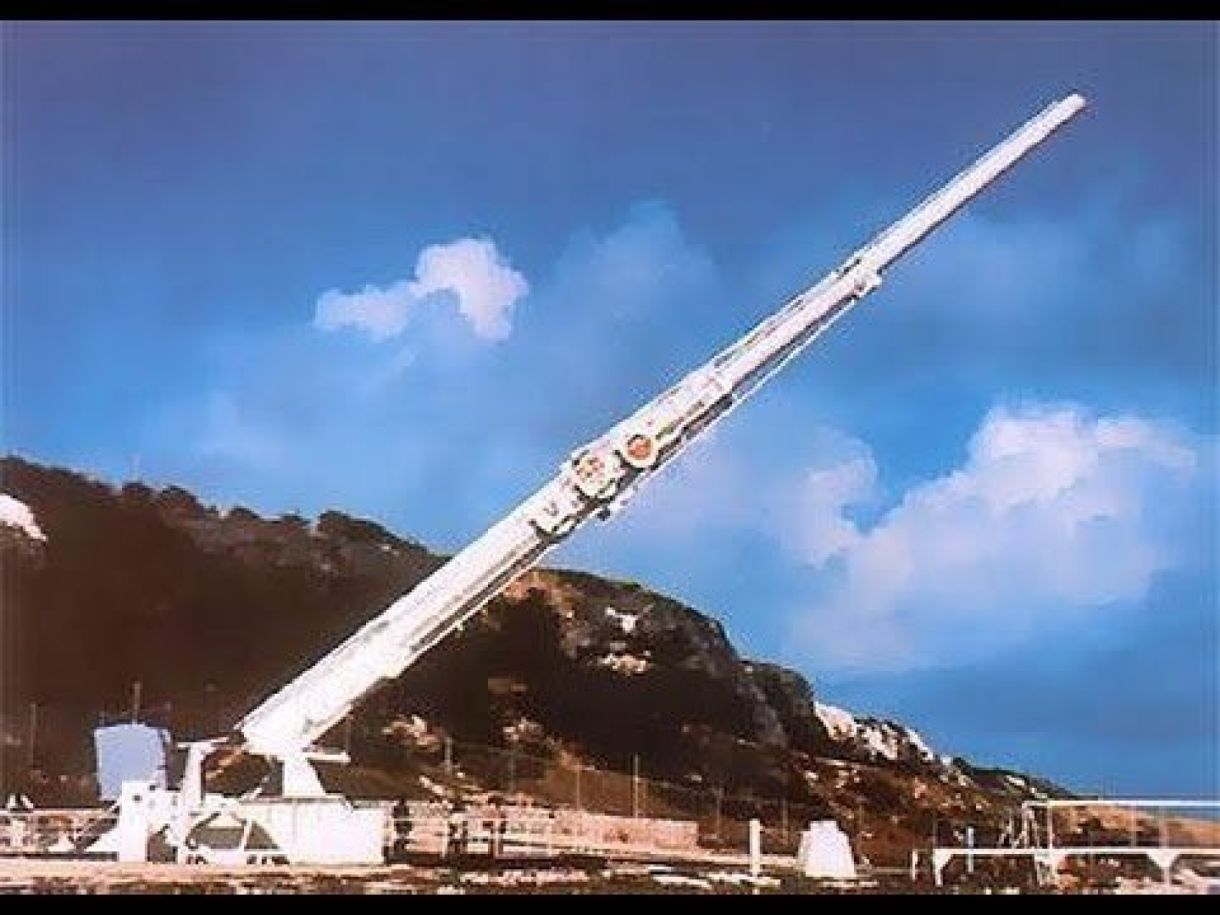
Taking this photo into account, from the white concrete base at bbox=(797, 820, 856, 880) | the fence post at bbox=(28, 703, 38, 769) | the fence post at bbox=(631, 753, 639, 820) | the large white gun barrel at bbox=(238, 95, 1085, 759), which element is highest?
the large white gun barrel at bbox=(238, 95, 1085, 759)

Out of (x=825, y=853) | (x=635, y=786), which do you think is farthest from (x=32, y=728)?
(x=825, y=853)

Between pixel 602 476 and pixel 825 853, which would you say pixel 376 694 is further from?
pixel 825 853

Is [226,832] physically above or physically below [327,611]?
below

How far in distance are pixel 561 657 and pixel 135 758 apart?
126cm

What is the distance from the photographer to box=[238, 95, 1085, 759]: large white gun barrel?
7.52 m

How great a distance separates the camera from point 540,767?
751 centimetres

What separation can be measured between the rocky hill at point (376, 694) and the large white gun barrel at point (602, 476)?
68 millimetres

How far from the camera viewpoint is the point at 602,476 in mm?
7543

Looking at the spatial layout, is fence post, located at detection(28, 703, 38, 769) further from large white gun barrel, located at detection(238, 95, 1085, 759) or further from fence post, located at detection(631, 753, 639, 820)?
fence post, located at detection(631, 753, 639, 820)

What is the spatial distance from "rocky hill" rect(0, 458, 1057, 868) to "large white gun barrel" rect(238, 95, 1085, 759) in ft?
0.22

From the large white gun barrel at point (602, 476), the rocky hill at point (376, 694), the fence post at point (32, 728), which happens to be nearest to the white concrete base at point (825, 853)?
the rocky hill at point (376, 694)

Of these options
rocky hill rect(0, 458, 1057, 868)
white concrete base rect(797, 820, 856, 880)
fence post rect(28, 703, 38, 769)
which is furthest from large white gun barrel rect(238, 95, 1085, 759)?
white concrete base rect(797, 820, 856, 880)
